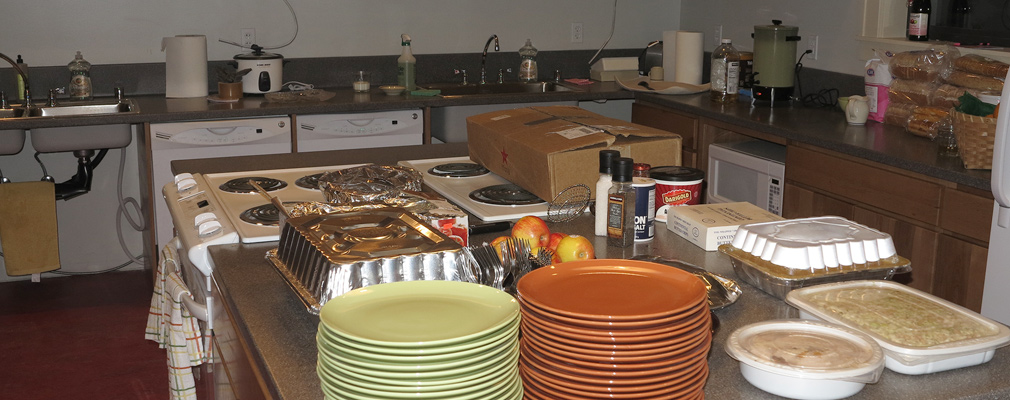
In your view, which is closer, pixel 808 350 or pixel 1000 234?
pixel 808 350

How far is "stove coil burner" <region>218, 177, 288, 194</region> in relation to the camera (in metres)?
2.21

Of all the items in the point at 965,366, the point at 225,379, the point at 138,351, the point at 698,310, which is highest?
the point at 698,310

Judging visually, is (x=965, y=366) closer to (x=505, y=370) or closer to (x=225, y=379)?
(x=505, y=370)

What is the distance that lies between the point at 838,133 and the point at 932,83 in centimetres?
37

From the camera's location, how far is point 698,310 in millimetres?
1072

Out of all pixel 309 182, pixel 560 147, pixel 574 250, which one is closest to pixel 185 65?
pixel 309 182

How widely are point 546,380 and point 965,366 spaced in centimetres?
59

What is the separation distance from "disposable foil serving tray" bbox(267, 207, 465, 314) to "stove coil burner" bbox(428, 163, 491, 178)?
0.84 m

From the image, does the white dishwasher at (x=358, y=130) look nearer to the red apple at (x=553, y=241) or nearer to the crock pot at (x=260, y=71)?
the crock pot at (x=260, y=71)

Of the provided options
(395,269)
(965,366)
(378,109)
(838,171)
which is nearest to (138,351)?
(378,109)

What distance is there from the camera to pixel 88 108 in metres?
3.97

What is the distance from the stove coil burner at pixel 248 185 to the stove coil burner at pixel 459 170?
0.41m

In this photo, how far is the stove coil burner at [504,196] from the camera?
206 centimetres

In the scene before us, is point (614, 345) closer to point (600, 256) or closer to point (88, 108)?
point (600, 256)
